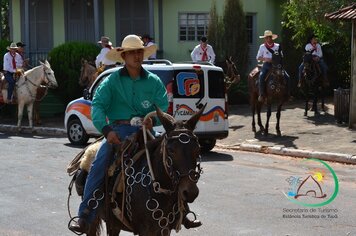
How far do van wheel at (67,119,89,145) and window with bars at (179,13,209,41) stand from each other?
11.4 m

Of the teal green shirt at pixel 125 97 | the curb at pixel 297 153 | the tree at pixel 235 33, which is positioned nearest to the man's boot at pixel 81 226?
the teal green shirt at pixel 125 97

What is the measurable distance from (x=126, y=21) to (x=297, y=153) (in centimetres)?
1520

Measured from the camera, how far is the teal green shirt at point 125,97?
21.9 ft

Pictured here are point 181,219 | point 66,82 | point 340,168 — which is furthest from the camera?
point 66,82

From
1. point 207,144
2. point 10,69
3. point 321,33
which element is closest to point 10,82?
point 10,69

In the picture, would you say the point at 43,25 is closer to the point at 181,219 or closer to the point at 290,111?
the point at 290,111

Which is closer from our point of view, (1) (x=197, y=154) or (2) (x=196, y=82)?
(1) (x=197, y=154)

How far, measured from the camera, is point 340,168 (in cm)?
1424

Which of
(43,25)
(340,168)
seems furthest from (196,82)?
(43,25)

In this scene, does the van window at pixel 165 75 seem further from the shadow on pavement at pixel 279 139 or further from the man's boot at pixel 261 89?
the man's boot at pixel 261 89

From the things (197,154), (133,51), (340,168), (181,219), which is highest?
(133,51)

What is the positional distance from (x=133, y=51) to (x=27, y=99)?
1663 centimetres

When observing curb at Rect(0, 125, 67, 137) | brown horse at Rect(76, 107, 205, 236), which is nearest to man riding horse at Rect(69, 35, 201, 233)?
brown horse at Rect(76, 107, 205, 236)

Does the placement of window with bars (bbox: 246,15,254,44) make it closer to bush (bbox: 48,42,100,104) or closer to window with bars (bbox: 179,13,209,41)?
window with bars (bbox: 179,13,209,41)
